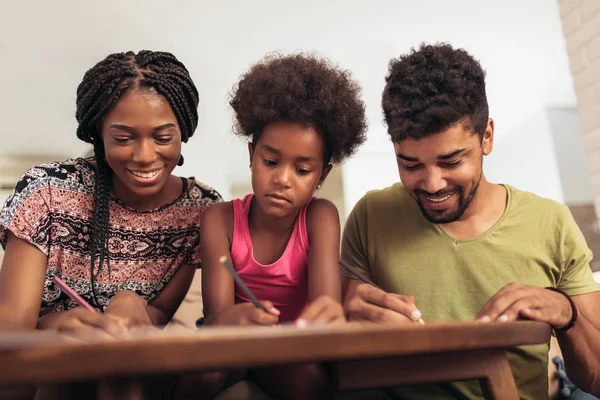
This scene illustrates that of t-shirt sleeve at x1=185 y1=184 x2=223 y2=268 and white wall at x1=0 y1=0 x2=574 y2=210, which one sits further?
white wall at x1=0 y1=0 x2=574 y2=210

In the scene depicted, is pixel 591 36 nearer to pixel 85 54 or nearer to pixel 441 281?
pixel 441 281

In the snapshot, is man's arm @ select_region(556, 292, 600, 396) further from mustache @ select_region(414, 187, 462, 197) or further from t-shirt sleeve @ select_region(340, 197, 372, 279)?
t-shirt sleeve @ select_region(340, 197, 372, 279)

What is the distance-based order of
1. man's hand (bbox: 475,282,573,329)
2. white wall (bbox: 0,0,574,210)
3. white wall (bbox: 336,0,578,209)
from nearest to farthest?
man's hand (bbox: 475,282,573,329), white wall (bbox: 0,0,574,210), white wall (bbox: 336,0,578,209)

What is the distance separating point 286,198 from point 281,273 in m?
0.14

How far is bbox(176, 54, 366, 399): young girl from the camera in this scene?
37.9 inches

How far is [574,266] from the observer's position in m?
0.99

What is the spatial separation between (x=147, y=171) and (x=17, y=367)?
2.02ft

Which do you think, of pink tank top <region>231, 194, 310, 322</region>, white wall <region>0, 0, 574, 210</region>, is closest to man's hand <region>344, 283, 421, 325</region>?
pink tank top <region>231, 194, 310, 322</region>

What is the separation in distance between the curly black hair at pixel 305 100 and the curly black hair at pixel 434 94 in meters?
0.09

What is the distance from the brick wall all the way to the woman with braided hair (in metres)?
1.52

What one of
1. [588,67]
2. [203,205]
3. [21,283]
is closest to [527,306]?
[203,205]

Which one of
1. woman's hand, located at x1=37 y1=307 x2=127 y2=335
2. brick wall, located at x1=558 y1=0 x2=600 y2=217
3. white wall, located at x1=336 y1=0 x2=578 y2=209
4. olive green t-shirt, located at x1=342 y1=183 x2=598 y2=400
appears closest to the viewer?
woman's hand, located at x1=37 y1=307 x2=127 y2=335

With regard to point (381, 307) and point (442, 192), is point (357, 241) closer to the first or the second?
point (442, 192)

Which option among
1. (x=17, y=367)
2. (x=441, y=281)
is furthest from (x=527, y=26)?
(x=17, y=367)
